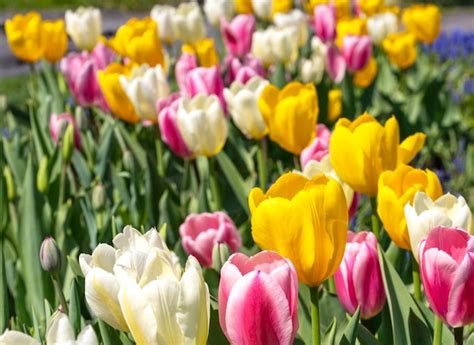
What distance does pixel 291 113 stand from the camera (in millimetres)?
2105

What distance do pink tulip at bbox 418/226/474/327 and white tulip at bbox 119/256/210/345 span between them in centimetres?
33

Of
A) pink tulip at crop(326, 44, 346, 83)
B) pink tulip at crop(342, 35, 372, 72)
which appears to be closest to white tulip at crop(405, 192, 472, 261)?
pink tulip at crop(342, 35, 372, 72)

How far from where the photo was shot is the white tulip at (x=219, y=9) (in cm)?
456

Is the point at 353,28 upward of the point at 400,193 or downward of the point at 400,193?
downward

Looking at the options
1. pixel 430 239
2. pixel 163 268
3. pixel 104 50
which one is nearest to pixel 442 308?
pixel 430 239

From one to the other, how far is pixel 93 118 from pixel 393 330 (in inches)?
86.2

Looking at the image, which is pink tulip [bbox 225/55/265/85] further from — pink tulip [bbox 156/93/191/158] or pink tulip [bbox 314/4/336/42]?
pink tulip [bbox 314/4/336/42]

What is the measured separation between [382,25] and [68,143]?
1.97 m

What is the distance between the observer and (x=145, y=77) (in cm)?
259

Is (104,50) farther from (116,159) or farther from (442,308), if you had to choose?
(442,308)

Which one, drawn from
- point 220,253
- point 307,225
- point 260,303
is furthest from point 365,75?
point 260,303

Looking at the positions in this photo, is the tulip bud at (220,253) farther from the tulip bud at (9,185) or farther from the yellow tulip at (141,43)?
the yellow tulip at (141,43)

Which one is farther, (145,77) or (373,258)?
(145,77)

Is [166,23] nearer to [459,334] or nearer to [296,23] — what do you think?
[296,23]
